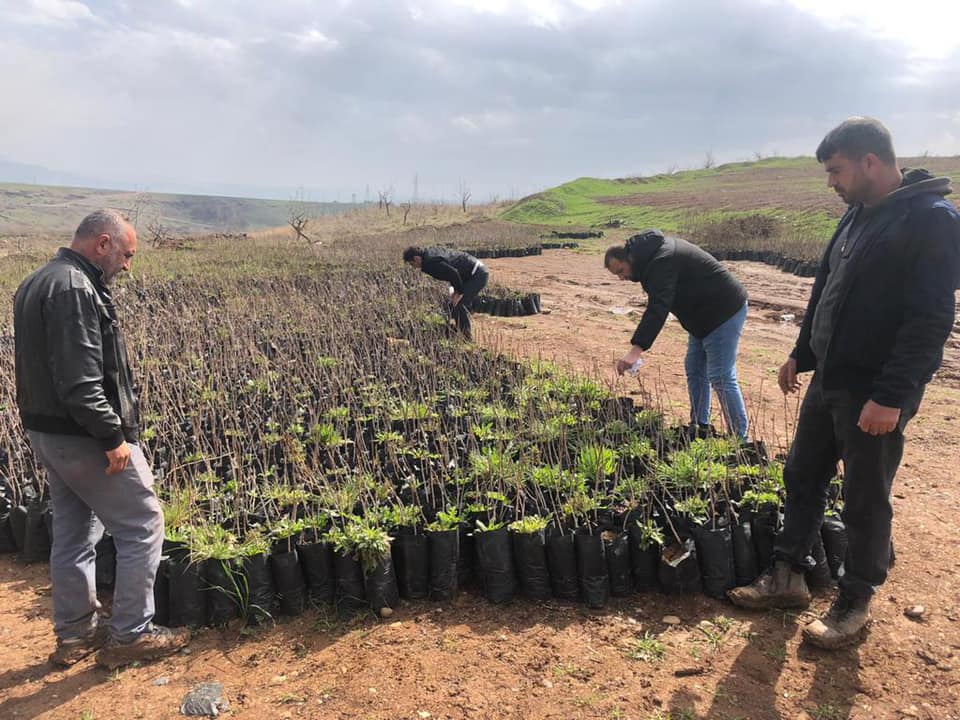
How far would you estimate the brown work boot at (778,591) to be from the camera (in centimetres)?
254

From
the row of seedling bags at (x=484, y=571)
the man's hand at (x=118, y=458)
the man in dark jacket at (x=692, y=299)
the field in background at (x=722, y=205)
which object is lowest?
the row of seedling bags at (x=484, y=571)

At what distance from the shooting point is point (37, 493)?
3.41m

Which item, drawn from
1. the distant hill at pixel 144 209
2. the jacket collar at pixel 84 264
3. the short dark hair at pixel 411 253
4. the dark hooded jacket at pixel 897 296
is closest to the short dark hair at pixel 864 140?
the dark hooded jacket at pixel 897 296

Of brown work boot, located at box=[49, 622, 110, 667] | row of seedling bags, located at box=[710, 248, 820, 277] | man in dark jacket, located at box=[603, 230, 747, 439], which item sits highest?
row of seedling bags, located at box=[710, 248, 820, 277]

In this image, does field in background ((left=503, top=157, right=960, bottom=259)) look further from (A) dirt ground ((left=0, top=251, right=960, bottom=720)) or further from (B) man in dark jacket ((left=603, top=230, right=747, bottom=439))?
(A) dirt ground ((left=0, top=251, right=960, bottom=720))

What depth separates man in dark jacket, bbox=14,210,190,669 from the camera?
2.03 meters

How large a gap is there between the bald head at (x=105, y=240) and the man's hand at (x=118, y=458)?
0.60 m

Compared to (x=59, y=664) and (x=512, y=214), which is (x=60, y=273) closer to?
(x=59, y=664)

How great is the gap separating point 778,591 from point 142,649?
256cm

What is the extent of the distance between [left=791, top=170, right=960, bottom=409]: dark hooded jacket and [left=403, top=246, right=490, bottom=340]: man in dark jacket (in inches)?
180

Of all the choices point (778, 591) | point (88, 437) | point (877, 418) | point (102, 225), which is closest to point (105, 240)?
point (102, 225)

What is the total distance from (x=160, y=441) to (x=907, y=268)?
4.34 m

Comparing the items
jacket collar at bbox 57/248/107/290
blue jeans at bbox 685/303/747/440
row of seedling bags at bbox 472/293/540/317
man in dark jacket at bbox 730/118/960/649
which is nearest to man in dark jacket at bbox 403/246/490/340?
row of seedling bags at bbox 472/293/540/317

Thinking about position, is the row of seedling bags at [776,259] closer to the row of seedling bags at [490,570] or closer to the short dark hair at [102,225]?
the row of seedling bags at [490,570]
